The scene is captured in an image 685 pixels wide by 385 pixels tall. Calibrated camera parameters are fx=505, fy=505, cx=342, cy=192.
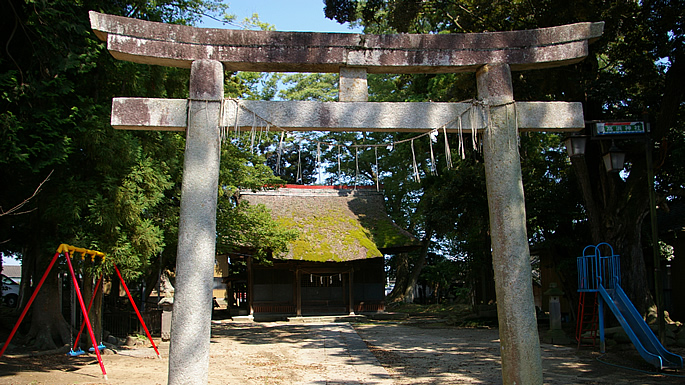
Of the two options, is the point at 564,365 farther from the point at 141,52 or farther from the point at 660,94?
the point at 141,52

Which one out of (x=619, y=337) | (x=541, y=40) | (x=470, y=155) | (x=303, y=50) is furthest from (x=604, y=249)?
(x=303, y=50)

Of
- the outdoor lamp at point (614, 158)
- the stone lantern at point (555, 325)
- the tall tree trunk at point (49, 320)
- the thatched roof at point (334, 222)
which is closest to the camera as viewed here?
the outdoor lamp at point (614, 158)

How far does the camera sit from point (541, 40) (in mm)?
5840

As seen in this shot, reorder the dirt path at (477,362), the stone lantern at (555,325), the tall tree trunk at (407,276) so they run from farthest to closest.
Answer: the tall tree trunk at (407,276) < the stone lantern at (555,325) < the dirt path at (477,362)

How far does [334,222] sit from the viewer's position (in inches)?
869

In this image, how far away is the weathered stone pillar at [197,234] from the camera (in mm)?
5145

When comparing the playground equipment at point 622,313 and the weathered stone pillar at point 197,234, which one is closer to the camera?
the weathered stone pillar at point 197,234

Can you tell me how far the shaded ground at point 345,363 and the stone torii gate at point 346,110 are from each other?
10.2 feet

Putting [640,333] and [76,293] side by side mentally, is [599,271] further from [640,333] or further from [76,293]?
[76,293]

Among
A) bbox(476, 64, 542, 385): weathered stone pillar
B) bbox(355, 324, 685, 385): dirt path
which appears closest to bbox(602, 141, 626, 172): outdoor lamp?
bbox(355, 324, 685, 385): dirt path

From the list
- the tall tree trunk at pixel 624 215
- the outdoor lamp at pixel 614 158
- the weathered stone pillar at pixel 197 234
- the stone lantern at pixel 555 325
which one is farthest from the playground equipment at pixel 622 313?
the weathered stone pillar at pixel 197 234

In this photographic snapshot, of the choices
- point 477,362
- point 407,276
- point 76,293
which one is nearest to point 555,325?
point 477,362

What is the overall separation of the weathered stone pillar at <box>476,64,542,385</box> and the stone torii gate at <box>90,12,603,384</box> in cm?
1

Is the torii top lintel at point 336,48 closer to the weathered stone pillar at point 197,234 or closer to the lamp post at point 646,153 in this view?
the weathered stone pillar at point 197,234
